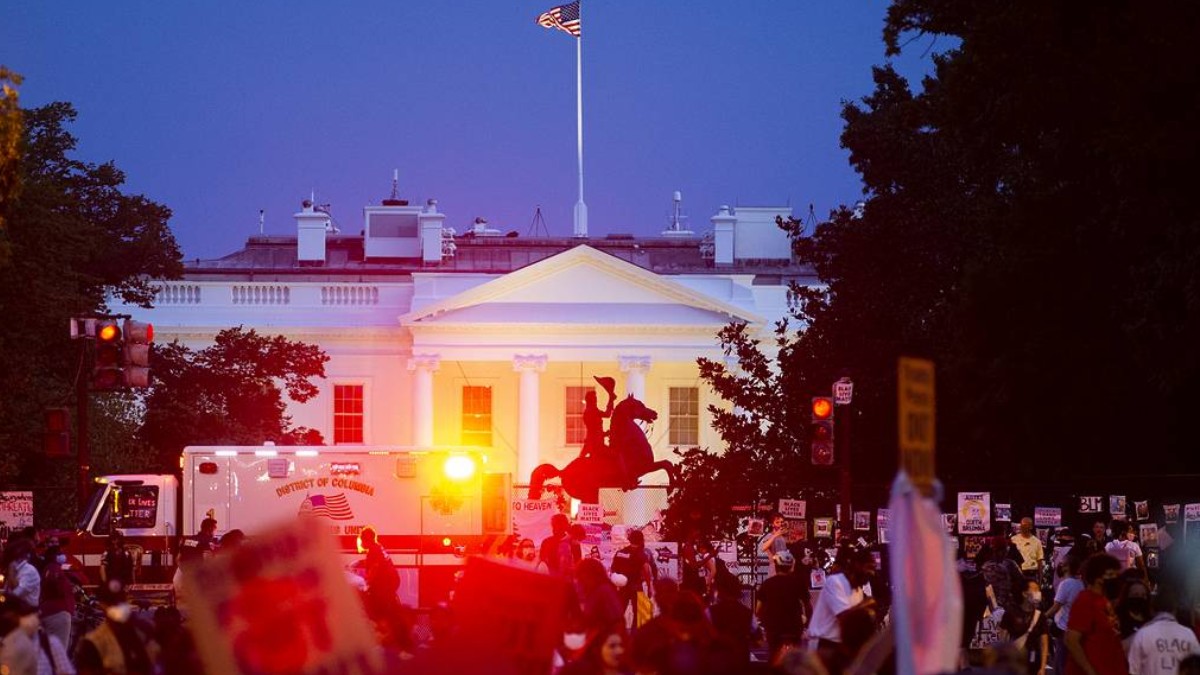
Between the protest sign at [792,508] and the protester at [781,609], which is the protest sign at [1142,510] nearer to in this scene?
the protest sign at [792,508]

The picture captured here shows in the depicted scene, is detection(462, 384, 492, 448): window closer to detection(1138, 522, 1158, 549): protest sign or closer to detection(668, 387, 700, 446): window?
detection(668, 387, 700, 446): window

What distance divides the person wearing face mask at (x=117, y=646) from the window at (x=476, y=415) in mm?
62764

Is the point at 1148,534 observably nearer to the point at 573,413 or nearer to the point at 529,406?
the point at 529,406

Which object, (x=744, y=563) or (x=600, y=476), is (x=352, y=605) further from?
(x=744, y=563)

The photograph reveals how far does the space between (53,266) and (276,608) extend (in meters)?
37.8

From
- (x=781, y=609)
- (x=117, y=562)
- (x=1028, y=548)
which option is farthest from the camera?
(x=117, y=562)

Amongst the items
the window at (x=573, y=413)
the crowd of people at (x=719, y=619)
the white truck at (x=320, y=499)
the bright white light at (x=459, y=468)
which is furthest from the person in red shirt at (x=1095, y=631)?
the window at (x=573, y=413)

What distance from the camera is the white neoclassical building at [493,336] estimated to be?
231 feet

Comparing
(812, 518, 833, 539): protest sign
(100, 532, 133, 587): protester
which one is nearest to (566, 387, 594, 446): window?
(812, 518, 833, 539): protest sign

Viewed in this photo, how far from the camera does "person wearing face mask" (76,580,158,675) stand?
28.6 feet

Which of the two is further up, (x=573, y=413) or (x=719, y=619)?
(x=573, y=413)

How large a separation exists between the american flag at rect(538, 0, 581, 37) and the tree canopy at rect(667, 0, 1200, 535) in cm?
3857

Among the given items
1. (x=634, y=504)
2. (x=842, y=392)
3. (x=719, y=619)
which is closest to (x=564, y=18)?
(x=634, y=504)

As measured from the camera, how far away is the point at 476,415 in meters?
73.4
